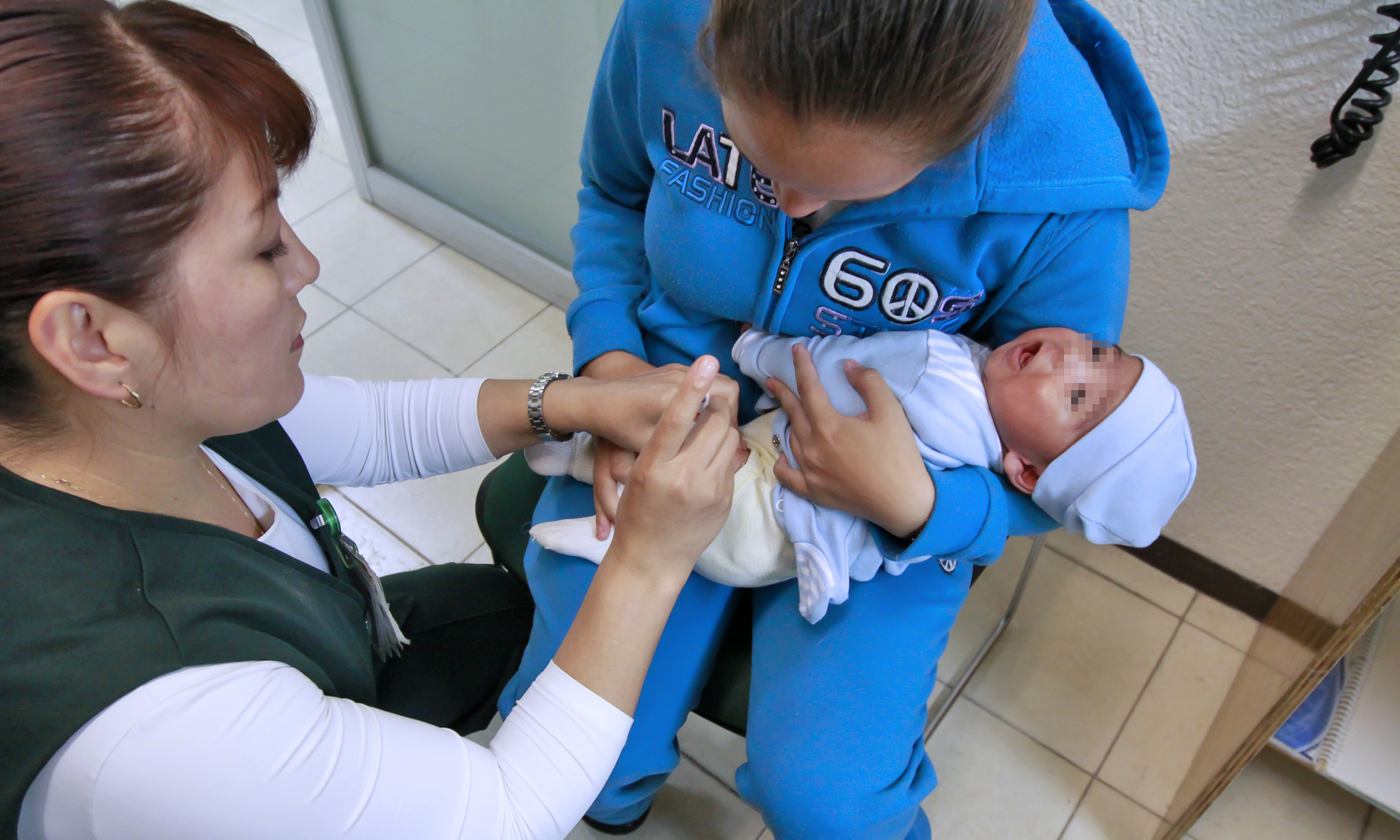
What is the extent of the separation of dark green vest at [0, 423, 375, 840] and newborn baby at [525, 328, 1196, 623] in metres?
0.33

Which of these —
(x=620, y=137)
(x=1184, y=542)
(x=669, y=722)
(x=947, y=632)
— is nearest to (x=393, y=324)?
(x=620, y=137)

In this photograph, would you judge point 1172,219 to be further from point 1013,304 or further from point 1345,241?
point 1013,304

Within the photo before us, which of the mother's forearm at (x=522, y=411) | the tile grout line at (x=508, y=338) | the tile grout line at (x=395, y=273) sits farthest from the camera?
the tile grout line at (x=395, y=273)

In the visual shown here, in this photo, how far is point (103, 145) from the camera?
58 centimetres

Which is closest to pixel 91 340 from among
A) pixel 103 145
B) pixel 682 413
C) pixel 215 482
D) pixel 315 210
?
pixel 103 145

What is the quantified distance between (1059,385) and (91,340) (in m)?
0.88

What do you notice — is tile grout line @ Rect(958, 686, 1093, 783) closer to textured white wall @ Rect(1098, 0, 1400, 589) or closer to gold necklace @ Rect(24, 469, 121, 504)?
textured white wall @ Rect(1098, 0, 1400, 589)

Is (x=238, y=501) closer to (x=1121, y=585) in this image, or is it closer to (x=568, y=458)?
(x=568, y=458)

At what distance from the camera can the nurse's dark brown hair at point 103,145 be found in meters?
0.56

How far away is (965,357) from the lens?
3.28ft

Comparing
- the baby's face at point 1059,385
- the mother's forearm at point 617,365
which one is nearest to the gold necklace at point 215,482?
the mother's forearm at point 617,365

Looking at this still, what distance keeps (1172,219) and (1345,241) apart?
22 cm

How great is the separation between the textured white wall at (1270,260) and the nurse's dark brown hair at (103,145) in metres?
1.12

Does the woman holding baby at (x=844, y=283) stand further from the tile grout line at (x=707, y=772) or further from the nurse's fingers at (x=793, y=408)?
the tile grout line at (x=707, y=772)
